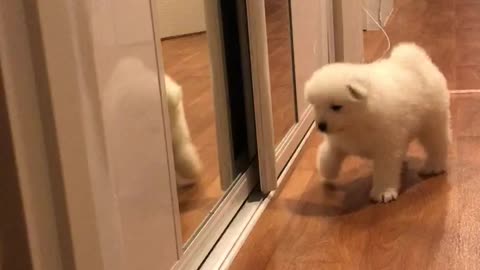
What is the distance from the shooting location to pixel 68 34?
2.68 feet

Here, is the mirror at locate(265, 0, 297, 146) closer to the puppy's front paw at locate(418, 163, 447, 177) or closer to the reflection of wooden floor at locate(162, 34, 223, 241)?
the reflection of wooden floor at locate(162, 34, 223, 241)

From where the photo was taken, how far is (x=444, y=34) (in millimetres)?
3760

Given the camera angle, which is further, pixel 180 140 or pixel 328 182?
pixel 328 182

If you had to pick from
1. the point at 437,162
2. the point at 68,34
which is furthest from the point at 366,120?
the point at 68,34

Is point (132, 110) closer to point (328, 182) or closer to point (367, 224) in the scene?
point (367, 224)

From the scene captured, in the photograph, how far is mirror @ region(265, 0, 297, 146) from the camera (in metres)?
2.13

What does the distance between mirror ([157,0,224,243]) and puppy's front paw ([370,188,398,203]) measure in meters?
0.38

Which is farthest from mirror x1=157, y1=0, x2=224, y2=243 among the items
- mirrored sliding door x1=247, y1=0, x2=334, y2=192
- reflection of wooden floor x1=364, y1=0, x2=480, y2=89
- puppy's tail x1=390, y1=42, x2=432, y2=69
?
reflection of wooden floor x1=364, y1=0, x2=480, y2=89

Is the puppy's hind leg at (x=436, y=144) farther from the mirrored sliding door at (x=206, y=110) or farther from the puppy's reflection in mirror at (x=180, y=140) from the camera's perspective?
the puppy's reflection in mirror at (x=180, y=140)

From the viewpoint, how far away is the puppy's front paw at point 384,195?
6.23 ft

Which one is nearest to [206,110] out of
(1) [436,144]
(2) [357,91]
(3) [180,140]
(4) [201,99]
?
(4) [201,99]

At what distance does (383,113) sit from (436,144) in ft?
0.85

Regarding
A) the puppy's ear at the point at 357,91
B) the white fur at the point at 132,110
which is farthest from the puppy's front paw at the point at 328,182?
the white fur at the point at 132,110

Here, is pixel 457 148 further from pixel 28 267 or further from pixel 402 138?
pixel 28 267
